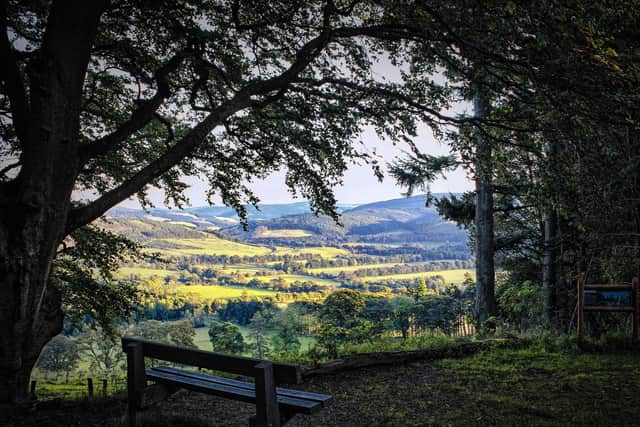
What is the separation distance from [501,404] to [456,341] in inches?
127

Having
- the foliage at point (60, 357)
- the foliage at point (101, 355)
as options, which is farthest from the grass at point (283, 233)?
the foliage at point (60, 357)

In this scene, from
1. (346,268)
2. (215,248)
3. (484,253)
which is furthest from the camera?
(215,248)

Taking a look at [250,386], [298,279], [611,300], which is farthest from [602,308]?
[298,279]

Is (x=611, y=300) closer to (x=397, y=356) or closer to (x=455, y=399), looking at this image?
(x=397, y=356)

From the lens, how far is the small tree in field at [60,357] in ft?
95.5

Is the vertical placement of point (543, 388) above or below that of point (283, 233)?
below

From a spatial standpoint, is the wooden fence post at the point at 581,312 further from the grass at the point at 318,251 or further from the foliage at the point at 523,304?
the grass at the point at 318,251

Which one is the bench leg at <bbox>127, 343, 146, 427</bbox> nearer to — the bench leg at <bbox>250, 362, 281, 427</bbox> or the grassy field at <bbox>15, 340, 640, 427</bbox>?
the grassy field at <bbox>15, 340, 640, 427</bbox>

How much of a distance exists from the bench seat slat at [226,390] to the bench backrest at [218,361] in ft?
0.75

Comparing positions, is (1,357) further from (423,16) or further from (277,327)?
(277,327)

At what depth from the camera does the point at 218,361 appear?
12.0 feet

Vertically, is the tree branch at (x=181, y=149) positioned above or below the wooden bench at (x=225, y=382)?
above

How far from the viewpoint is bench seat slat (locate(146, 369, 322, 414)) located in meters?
3.41

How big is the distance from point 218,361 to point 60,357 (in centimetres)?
3264
